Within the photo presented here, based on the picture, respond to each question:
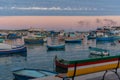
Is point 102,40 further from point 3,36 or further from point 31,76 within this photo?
point 31,76

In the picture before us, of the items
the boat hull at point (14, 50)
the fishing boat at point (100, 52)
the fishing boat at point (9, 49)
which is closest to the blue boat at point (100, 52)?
the fishing boat at point (100, 52)

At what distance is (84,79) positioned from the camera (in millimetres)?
8984

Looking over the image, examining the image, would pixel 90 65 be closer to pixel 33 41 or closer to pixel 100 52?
pixel 100 52

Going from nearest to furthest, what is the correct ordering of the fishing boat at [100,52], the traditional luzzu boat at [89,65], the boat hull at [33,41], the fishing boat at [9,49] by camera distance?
the traditional luzzu boat at [89,65] < the fishing boat at [100,52] < the fishing boat at [9,49] < the boat hull at [33,41]

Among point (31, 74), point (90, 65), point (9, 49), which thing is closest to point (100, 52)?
point (9, 49)

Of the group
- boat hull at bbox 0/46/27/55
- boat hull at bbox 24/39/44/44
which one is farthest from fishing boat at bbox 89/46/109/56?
boat hull at bbox 24/39/44/44

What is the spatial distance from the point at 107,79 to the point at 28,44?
135ft

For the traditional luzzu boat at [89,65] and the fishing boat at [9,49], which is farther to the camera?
the fishing boat at [9,49]

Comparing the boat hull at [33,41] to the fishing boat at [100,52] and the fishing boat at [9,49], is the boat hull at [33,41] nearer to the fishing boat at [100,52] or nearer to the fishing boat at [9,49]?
the fishing boat at [9,49]

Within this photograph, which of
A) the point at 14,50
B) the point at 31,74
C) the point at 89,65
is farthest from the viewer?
the point at 14,50

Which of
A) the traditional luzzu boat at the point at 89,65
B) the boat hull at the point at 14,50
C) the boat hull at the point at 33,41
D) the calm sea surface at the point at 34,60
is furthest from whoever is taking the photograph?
the boat hull at the point at 33,41

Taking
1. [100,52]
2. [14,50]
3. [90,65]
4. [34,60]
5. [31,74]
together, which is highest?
[90,65]

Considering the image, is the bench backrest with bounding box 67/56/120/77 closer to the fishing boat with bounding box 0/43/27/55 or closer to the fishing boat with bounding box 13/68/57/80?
the fishing boat with bounding box 13/68/57/80

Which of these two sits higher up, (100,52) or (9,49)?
(100,52)
